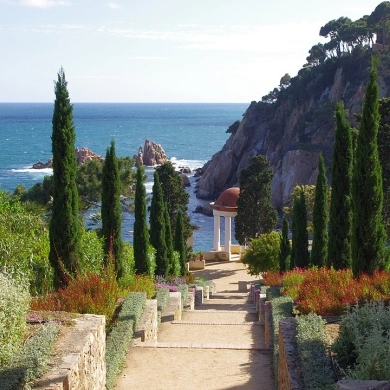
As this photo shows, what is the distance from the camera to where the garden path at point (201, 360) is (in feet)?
28.8

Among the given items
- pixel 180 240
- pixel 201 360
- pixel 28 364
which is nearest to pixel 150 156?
pixel 180 240

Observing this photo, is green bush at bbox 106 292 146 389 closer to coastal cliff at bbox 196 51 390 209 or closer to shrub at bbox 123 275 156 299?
shrub at bbox 123 275 156 299

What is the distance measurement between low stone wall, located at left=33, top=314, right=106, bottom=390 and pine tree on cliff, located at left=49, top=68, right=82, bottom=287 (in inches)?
212

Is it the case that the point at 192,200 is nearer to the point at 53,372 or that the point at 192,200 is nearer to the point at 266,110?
the point at 266,110

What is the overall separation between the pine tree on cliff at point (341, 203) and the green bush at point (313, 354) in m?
8.75

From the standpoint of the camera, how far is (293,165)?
59219mm

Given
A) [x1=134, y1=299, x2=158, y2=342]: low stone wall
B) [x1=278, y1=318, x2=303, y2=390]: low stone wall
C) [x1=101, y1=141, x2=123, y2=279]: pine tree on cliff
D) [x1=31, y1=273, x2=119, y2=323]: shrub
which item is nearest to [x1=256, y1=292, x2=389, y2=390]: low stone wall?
[x1=278, y1=318, x2=303, y2=390]: low stone wall

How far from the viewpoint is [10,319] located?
20.4 feet

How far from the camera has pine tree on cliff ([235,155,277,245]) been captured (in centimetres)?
3419

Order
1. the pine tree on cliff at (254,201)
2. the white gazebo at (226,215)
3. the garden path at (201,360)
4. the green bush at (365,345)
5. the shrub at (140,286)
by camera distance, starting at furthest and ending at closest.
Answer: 1. the white gazebo at (226,215)
2. the pine tree on cliff at (254,201)
3. the shrub at (140,286)
4. the garden path at (201,360)
5. the green bush at (365,345)

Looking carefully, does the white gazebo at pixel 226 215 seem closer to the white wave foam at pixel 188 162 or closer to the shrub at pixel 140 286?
the shrub at pixel 140 286

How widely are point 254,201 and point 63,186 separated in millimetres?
22264

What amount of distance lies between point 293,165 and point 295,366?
53652 mm

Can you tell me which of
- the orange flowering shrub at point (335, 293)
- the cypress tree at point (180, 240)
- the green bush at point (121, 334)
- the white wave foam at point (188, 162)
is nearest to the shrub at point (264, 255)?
the cypress tree at point (180, 240)
